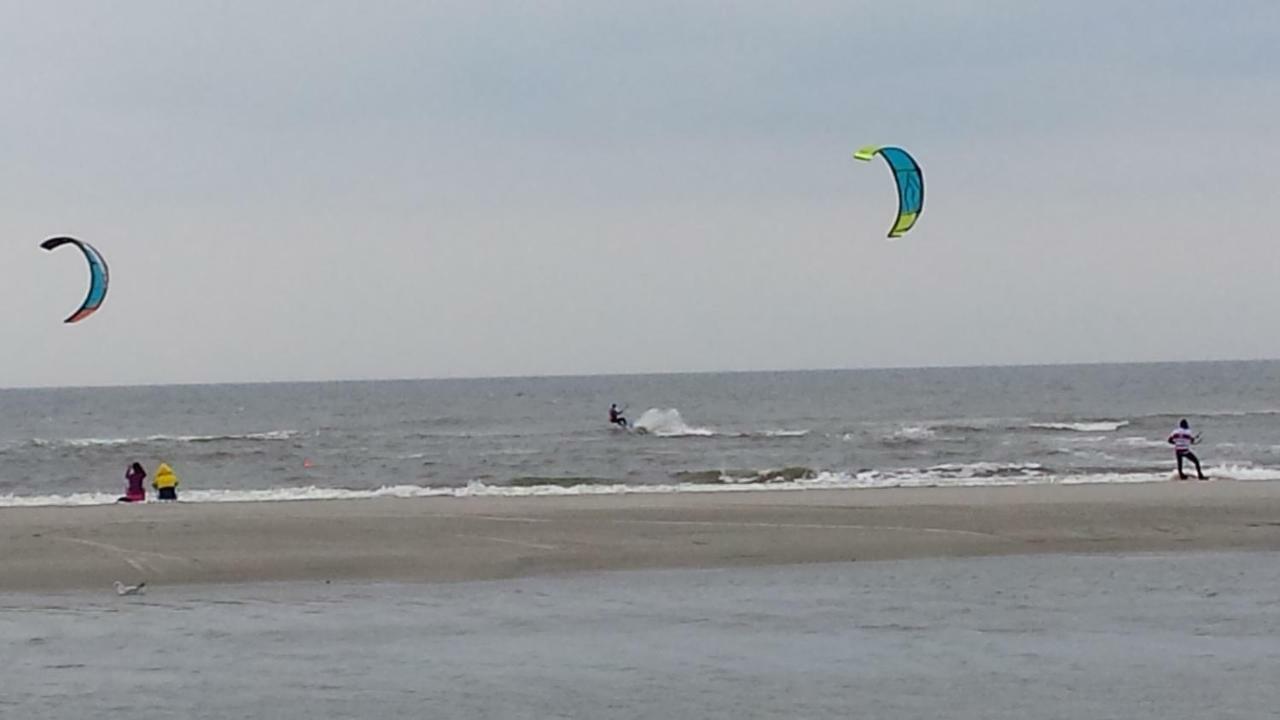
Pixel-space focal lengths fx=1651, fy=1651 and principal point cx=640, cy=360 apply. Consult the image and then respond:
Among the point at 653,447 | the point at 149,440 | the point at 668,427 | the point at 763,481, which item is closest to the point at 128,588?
the point at 763,481

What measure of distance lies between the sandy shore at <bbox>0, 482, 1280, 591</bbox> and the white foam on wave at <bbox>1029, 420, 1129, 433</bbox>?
974 inches

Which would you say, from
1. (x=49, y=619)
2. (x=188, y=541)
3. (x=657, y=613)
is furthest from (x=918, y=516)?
(x=49, y=619)

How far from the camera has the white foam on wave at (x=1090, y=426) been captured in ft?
142

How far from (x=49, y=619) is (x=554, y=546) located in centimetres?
480

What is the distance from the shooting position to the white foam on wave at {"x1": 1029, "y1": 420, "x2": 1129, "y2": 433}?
43.3m

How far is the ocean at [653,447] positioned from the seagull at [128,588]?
9.99 metres

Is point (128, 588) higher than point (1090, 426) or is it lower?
lower

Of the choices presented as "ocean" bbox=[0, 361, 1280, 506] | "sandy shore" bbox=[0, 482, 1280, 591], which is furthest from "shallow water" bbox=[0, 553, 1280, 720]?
"ocean" bbox=[0, 361, 1280, 506]

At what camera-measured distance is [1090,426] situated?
45094 millimetres

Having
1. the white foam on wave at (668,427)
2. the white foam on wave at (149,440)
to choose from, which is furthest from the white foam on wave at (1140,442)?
the white foam on wave at (149,440)

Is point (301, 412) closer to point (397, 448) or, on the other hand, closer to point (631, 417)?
point (631, 417)

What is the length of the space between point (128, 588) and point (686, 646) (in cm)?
547

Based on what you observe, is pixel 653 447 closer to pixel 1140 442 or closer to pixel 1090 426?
pixel 1140 442

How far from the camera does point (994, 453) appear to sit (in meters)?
35.5
